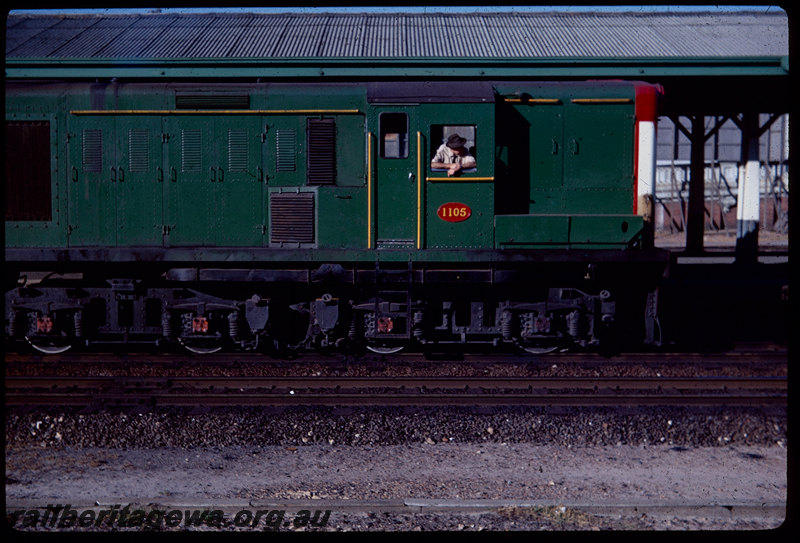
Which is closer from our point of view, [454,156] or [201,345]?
[454,156]

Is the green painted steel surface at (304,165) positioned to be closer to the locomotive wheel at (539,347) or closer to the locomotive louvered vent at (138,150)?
the locomotive louvered vent at (138,150)

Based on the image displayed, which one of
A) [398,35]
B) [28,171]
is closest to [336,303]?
[28,171]

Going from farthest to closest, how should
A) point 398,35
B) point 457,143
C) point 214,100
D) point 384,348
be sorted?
point 398,35 → point 384,348 → point 214,100 → point 457,143

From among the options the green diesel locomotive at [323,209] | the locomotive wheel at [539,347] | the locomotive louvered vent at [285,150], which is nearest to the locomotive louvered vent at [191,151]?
the green diesel locomotive at [323,209]

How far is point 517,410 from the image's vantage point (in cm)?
753

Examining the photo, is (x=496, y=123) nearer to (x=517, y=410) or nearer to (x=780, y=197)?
(x=517, y=410)

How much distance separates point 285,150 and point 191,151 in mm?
1335

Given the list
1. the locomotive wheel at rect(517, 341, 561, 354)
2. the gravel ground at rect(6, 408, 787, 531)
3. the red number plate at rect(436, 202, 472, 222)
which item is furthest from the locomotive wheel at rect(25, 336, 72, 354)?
the locomotive wheel at rect(517, 341, 561, 354)

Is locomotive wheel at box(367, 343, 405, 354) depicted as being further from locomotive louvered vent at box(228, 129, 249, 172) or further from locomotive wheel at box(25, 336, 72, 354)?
locomotive wheel at box(25, 336, 72, 354)

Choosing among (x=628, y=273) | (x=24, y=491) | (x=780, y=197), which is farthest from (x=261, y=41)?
(x=780, y=197)

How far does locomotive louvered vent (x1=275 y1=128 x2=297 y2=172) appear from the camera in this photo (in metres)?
8.91

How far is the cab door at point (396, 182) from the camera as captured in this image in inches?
344

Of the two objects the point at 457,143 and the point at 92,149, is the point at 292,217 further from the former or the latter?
the point at 92,149

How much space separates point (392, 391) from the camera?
26.9 feet
